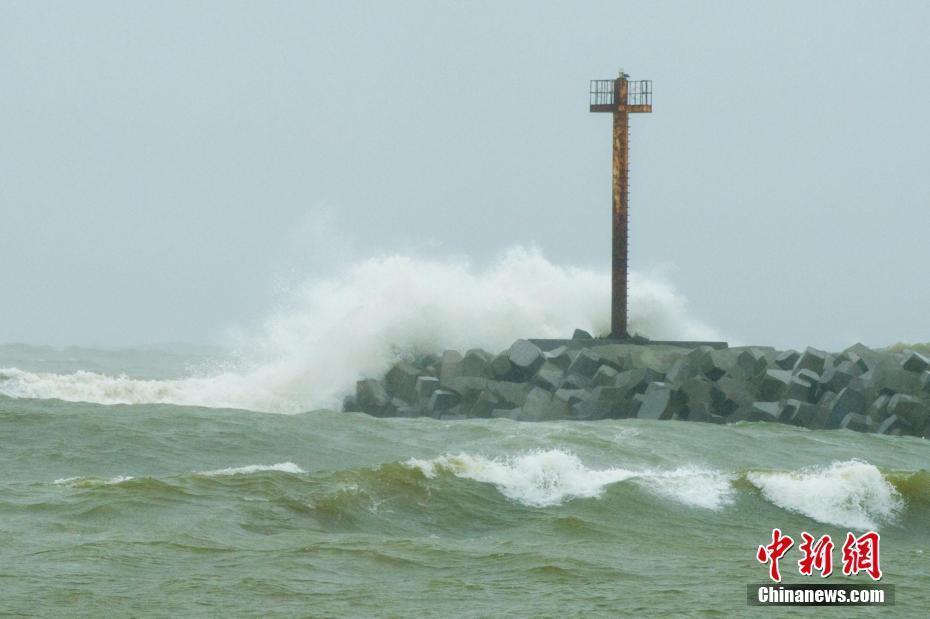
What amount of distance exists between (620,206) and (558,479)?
11.6 meters

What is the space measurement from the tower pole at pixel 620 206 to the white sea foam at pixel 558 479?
10524mm

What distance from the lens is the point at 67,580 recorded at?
7.58 meters

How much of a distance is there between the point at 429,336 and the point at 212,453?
10329 mm

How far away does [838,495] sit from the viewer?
1167cm

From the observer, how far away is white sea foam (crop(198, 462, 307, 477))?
10.9 meters

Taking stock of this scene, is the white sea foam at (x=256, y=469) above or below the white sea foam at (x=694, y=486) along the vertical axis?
above

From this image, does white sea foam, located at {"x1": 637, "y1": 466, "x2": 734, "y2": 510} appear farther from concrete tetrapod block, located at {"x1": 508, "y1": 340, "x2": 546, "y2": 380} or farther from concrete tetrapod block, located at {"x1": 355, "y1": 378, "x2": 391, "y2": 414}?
concrete tetrapod block, located at {"x1": 355, "y1": 378, "x2": 391, "y2": 414}

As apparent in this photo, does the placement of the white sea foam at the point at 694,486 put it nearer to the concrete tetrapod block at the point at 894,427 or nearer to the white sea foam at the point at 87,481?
the white sea foam at the point at 87,481

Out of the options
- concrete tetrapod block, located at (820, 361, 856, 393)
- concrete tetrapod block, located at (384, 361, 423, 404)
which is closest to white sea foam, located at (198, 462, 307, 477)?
concrete tetrapod block, located at (384, 361, 423, 404)

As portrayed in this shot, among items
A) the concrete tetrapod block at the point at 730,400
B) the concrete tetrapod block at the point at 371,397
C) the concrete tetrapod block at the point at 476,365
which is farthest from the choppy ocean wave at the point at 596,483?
the concrete tetrapod block at the point at 371,397

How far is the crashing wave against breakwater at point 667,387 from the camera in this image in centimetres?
1912

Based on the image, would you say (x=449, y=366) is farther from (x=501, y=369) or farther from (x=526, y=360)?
(x=526, y=360)

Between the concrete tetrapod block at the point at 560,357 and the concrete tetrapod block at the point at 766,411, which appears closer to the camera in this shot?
the concrete tetrapod block at the point at 766,411

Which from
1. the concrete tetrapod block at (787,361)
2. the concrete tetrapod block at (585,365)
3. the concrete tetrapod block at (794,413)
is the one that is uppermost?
the concrete tetrapod block at (787,361)
